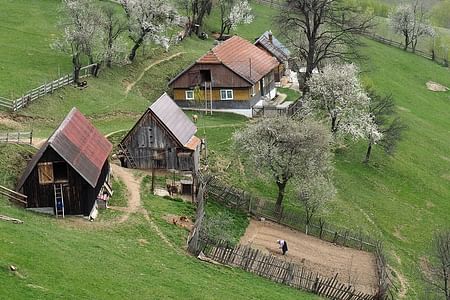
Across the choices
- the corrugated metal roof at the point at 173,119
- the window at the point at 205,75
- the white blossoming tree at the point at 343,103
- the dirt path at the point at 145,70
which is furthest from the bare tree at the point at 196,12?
the corrugated metal roof at the point at 173,119

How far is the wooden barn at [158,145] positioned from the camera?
169 feet

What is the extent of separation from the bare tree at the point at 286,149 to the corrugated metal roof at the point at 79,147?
11.4m

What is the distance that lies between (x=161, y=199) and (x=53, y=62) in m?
31.9

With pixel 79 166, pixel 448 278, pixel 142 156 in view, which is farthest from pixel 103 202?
pixel 448 278

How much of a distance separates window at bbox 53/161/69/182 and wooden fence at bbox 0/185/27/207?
227 cm

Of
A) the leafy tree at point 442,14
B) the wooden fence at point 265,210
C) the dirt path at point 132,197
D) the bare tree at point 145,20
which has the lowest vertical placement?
the wooden fence at point 265,210

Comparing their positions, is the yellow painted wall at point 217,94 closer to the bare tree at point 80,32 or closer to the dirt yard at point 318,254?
the bare tree at point 80,32

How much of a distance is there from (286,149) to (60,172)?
17455 millimetres

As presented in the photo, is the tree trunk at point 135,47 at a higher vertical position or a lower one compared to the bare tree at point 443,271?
higher

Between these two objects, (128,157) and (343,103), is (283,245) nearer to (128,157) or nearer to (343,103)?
(128,157)

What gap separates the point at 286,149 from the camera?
4922 centimetres

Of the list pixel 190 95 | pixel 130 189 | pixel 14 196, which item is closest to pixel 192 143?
pixel 130 189

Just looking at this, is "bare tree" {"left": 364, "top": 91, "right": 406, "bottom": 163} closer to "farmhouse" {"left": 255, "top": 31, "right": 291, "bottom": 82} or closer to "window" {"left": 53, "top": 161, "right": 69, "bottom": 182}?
"farmhouse" {"left": 255, "top": 31, "right": 291, "bottom": 82}

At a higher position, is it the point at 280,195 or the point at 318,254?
the point at 280,195
